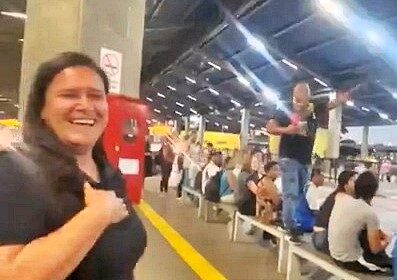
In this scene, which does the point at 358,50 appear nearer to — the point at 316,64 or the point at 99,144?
the point at 316,64

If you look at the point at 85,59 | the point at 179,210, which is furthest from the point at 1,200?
the point at 179,210

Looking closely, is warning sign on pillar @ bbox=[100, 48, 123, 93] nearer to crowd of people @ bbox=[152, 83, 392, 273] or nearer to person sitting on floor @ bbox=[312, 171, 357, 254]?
crowd of people @ bbox=[152, 83, 392, 273]

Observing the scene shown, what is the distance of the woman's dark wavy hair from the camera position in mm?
1642

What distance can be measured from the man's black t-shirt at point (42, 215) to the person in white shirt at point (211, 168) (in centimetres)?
1232

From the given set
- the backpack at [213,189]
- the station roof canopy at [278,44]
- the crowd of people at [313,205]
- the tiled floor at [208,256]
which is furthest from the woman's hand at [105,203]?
the backpack at [213,189]

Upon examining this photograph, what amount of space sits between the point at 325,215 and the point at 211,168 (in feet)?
23.9

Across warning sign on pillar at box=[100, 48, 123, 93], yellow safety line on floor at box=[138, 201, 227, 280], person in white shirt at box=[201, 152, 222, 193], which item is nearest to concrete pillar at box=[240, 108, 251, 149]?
person in white shirt at box=[201, 152, 222, 193]

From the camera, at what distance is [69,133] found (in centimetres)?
176

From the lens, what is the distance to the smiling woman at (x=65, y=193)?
1.46 meters

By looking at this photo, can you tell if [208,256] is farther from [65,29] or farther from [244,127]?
[244,127]

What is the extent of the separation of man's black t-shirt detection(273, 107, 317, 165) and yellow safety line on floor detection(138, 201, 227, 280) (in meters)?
1.64

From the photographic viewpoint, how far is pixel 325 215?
7.75 meters

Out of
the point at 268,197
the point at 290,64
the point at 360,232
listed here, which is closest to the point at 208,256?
the point at 268,197

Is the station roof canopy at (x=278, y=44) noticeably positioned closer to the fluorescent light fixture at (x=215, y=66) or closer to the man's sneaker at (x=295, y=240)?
the fluorescent light fixture at (x=215, y=66)
